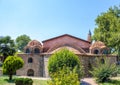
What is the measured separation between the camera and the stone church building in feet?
145

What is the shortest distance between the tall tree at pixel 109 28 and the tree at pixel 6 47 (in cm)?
2388

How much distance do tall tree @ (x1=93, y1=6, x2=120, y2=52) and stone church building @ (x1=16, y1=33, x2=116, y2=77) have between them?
2.68 m

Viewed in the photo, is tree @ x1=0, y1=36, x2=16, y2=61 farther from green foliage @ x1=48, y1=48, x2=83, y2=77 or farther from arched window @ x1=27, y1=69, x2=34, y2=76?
green foliage @ x1=48, y1=48, x2=83, y2=77

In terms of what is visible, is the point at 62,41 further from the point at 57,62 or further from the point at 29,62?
the point at 57,62

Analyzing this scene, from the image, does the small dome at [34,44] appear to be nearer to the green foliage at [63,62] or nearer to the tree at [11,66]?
the tree at [11,66]

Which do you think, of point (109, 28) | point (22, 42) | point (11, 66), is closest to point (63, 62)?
point (11, 66)

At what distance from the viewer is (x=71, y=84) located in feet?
53.9

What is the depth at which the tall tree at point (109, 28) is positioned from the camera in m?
46.8

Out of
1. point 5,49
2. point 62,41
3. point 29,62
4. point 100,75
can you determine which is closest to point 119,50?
point 62,41

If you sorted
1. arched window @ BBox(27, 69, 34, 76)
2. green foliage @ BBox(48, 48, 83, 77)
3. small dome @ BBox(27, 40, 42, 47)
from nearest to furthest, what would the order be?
1. green foliage @ BBox(48, 48, 83, 77)
2. arched window @ BBox(27, 69, 34, 76)
3. small dome @ BBox(27, 40, 42, 47)

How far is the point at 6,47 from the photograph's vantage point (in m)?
65.4

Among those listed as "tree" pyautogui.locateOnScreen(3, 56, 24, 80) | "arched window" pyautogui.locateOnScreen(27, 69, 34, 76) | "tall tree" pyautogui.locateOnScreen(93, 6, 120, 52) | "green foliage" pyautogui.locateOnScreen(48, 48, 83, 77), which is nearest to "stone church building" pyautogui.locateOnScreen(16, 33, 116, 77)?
"arched window" pyautogui.locateOnScreen(27, 69, 34, 76)

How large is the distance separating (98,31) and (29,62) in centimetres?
1638

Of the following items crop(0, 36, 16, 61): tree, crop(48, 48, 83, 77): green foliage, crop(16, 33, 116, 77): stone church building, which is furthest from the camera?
crop(0, 36, 16, 61): tree
